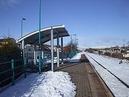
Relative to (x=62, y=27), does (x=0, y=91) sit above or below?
below

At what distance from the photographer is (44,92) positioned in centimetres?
1214

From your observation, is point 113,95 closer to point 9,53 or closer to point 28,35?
point 9,53

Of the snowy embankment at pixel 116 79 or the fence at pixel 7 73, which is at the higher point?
the fence at pixel 7 73

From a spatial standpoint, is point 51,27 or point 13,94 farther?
point 51,27

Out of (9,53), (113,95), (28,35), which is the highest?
(28,35)

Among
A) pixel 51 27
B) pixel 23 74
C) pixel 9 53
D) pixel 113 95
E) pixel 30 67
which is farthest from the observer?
pixel 30 67

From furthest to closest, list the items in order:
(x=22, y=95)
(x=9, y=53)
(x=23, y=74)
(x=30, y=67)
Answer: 1. (x=30, y=67)
2. (x=23, y=74)
3. (x=9, y=53)
4. (x=22, y=95)

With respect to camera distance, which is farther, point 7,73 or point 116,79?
point 116,79

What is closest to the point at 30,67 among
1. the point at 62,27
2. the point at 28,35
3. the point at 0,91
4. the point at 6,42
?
the point at 28,35

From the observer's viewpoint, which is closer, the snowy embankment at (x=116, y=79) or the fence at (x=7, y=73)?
the snowy embankment at (x=116, y=79)

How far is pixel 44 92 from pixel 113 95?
10.0 ft

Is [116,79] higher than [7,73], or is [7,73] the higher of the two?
[7,73]

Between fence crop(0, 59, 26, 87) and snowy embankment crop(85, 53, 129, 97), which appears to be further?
fence crop(0, 59, 26, 87)

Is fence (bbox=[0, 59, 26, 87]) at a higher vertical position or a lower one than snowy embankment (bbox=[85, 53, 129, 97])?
higher
